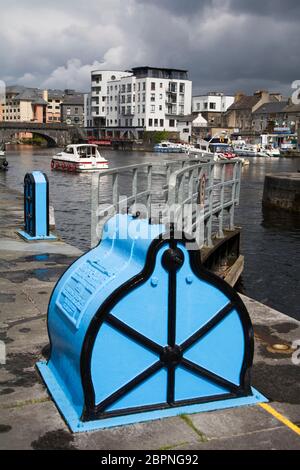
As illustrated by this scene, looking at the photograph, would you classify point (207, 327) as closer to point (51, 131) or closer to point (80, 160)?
point (80, 160)

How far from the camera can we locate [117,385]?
424cm

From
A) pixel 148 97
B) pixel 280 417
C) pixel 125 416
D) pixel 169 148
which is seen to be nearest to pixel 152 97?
pixel 148 97

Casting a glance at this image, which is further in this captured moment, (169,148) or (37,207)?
(169,148)

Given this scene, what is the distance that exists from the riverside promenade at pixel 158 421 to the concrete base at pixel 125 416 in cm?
5

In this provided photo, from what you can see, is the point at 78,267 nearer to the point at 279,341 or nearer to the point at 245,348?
the point at 245,348

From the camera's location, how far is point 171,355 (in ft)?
14.2

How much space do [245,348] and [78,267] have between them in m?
1.54

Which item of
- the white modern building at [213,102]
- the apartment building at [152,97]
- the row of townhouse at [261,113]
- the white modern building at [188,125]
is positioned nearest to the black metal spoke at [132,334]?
the apartment building at [152,97]

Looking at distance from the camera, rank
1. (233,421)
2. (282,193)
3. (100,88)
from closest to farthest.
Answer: (233,421)
(282,193)
(100,88)

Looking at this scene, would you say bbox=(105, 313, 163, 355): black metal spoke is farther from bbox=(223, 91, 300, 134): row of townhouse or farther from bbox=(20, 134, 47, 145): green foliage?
bbox=(20, 134, 47, 145): green foliage

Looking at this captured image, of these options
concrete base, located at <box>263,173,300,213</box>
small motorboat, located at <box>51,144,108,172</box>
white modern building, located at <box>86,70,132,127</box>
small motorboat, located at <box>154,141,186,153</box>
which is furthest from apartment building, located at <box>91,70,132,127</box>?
concrete base, located at <box>263,173,300,213</box>

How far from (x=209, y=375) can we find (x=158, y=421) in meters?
0.55

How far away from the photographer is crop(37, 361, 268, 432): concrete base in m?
4.14
